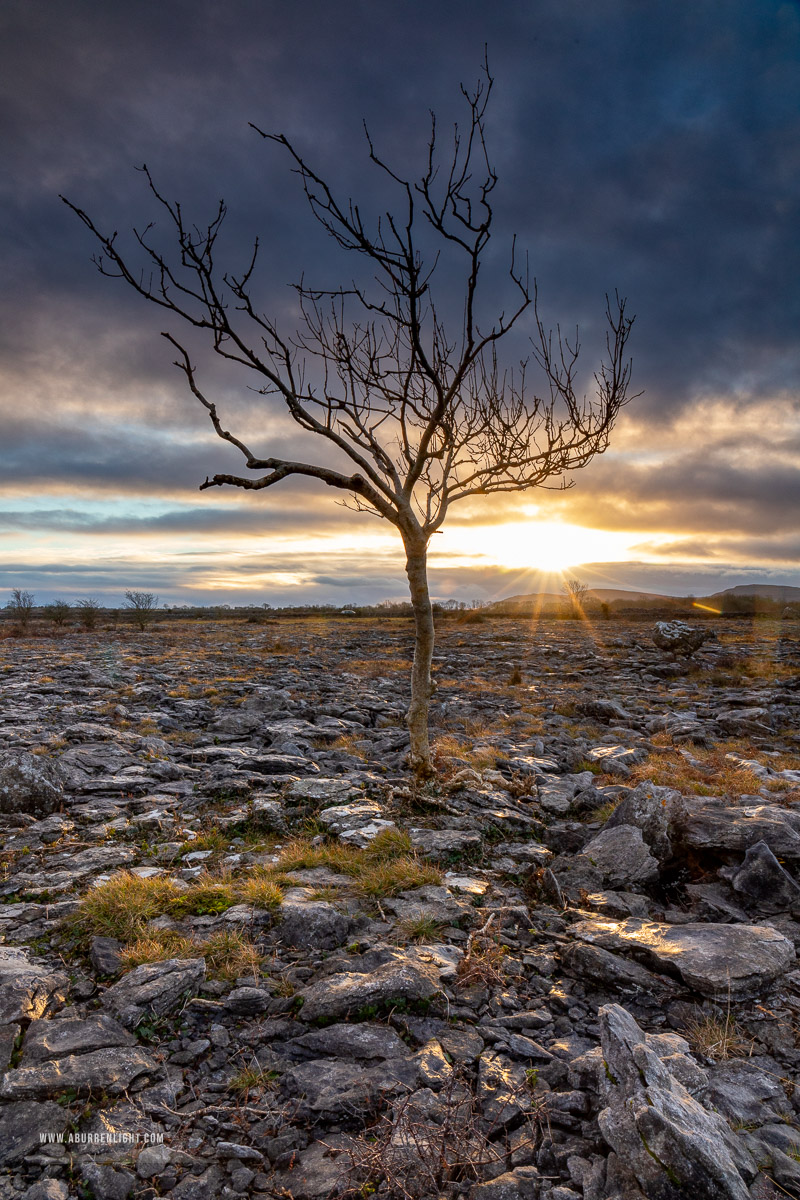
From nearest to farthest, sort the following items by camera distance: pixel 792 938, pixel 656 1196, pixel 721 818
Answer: pixel 656 1196 → pixel 792 938 → pixel 721 818

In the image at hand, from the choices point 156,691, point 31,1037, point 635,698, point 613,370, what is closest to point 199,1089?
point 31,1037

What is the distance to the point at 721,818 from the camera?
6457 mm

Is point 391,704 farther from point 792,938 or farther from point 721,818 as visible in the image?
point 792,938

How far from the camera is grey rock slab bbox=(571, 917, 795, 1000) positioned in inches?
160

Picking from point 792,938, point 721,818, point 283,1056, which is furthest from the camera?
point 721,818

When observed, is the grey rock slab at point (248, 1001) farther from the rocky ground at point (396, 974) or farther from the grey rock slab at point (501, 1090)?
the grey rock slab at point (501, 1090)

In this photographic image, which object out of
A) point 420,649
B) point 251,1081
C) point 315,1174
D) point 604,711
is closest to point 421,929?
point 251,1081

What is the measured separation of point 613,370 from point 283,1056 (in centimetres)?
790

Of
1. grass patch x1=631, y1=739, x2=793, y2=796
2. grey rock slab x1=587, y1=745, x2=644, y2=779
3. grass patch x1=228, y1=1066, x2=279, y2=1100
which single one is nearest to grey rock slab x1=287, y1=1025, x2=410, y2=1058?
grass patch x1=228, y1=1066, x2=279, y2=1100

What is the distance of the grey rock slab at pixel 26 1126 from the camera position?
278 cm

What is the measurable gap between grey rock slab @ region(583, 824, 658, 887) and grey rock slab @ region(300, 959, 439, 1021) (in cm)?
255

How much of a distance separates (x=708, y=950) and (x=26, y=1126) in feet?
14.4

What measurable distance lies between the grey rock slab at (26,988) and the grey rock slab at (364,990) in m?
1.66

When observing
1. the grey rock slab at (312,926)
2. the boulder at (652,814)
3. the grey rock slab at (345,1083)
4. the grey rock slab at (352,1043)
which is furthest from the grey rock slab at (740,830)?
the grey rock slab at (345,1083)
